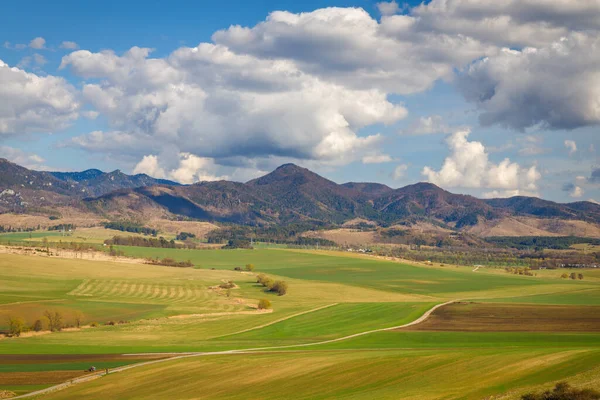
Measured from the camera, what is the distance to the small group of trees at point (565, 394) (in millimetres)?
36906

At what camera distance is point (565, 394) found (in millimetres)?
37594

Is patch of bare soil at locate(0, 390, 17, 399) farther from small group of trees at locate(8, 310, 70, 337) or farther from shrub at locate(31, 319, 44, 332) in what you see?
shrub at locate(31, 319, 44, 332)

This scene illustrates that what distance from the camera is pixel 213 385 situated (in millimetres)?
58031

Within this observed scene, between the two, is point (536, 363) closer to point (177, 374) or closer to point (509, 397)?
point (509, 397)

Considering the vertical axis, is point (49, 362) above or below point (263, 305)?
above

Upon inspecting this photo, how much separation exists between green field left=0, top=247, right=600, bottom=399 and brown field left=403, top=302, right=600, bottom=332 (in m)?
4.30

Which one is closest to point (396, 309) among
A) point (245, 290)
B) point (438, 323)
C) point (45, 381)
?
point (438, 323)

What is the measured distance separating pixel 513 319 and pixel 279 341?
42347 mm

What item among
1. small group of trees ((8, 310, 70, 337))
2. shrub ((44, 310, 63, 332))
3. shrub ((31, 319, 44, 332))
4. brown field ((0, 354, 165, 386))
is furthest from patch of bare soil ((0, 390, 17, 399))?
shrub ((44, 310, 63, 332))

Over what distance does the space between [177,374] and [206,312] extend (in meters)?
65.8

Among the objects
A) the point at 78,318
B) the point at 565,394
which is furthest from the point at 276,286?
→ the point at 565,394

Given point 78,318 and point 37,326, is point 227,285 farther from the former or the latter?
point 37,326

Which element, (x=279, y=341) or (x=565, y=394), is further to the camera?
(x=279, y=341)

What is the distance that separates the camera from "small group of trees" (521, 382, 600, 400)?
3691cm
